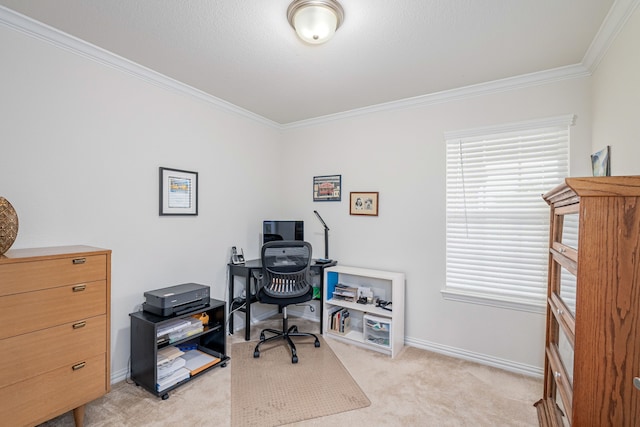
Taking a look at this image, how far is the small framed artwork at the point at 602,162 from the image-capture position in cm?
186

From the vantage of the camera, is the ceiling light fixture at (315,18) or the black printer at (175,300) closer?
the ceiling light fixture at (315,18)

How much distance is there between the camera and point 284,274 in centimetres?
275

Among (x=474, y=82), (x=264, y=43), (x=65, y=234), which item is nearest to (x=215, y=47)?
(x=264, y=43)

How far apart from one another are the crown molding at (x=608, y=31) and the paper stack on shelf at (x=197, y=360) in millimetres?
3542

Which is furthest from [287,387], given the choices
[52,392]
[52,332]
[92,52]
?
[92,52]

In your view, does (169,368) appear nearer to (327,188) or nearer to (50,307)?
(50,307)

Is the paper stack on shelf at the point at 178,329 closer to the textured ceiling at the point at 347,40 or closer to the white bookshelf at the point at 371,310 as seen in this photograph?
the white bookshelf at the point at 371,310

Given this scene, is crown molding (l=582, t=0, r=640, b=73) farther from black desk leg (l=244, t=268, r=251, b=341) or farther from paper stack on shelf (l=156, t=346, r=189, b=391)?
paper stack on shelf (l=156, t=346, r=189, b=391)

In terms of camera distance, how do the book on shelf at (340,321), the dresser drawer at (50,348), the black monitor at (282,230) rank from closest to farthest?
the dresser drawer at (50,348), the book on shelf at (340,321), the black monitor at (282,230)

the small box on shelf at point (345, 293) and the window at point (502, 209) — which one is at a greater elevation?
the window at point (502, 209)

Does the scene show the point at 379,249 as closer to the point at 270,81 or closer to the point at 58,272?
the point at 270,81

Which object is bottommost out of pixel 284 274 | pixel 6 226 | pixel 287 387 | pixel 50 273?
pixel 287 387

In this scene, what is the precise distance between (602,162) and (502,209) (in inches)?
30.1

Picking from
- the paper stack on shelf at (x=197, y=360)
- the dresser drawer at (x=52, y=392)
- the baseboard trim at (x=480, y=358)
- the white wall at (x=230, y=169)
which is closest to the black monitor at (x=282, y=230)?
the white wall at (x=230, y=169)
